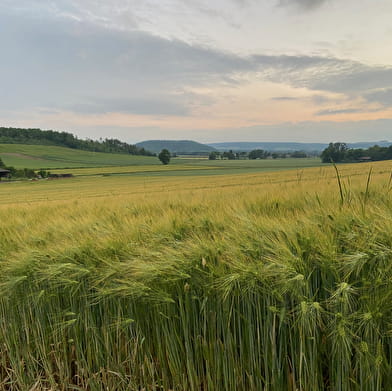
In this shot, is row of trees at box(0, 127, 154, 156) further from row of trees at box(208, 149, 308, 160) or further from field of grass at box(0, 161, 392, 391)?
field of grass at box(0, 161, 392, 391)

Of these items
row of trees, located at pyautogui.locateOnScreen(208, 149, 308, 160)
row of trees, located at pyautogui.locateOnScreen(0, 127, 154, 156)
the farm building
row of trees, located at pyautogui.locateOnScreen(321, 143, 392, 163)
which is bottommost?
the farm building

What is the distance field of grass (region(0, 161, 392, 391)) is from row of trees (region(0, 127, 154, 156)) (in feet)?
379

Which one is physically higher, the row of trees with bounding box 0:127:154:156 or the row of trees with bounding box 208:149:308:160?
the row of trees with bounding box 0:127:154:156

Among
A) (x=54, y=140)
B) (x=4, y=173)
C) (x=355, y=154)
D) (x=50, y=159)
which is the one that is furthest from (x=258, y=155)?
(x=54, y=140)

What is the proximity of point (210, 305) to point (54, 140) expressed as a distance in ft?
428

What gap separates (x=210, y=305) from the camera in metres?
1.67

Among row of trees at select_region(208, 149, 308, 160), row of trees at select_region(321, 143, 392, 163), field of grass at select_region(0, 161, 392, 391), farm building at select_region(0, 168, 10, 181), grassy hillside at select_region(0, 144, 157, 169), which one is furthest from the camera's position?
row of trees at select_region(208, 149, 308, 160)

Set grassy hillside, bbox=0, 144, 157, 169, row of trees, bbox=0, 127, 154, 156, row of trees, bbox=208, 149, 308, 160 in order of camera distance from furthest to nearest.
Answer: row of trees, bbox=0, 127, 154, 156, row of trees, bbox=208, 149, 308, 160, grassy hillside, bbox=0, 144, 157, 169

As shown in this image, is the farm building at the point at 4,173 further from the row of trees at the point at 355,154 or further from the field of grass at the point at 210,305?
the field of grass at the point at 210,305

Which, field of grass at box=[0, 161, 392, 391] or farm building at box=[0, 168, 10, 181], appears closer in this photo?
field of grass at box=[0, 161, 392, 391]

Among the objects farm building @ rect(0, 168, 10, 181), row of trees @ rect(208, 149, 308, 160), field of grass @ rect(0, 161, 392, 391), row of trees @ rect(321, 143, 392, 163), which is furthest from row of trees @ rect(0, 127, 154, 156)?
field of grass @ rect(0, 161, 392, 391)

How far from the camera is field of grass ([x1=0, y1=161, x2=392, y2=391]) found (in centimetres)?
137

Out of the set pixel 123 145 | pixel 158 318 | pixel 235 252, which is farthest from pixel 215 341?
pixel 123 145

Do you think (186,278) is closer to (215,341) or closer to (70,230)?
(215,341)
